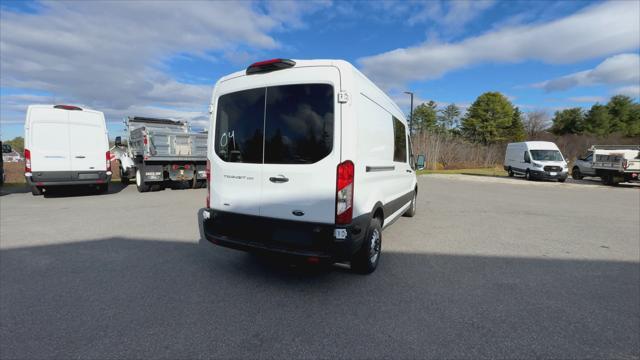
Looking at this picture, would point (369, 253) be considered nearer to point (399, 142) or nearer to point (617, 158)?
point (399, 142)

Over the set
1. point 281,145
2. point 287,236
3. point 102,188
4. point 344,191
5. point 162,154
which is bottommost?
point 102,188

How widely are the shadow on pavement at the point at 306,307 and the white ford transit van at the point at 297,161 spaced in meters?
0.55

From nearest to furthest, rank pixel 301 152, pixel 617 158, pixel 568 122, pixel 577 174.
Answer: pixel 301 152
pixel 617 158
pixel 577 174
pixel 568 122

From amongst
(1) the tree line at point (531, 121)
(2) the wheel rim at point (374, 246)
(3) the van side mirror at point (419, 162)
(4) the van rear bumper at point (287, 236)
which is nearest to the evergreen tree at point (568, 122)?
(1) the tree line at point (531, 121)

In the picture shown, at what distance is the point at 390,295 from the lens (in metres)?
3.58

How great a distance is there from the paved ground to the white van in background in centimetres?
1559

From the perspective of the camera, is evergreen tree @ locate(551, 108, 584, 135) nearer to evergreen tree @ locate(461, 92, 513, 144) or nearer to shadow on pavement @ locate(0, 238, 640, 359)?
evergreen tree @ locate(461, 92, 513, 144)

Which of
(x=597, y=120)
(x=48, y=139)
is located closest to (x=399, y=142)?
(x=48, y=139)

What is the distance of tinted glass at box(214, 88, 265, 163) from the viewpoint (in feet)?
12.3

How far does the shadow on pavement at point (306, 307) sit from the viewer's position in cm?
261

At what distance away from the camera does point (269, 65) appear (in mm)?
3639

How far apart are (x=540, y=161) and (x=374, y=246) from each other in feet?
69.2

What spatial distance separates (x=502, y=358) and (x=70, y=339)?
3.54 meters

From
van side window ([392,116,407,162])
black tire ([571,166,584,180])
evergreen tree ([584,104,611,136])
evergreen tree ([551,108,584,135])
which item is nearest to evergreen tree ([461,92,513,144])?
evergreen tree ([551,108,584,135])
